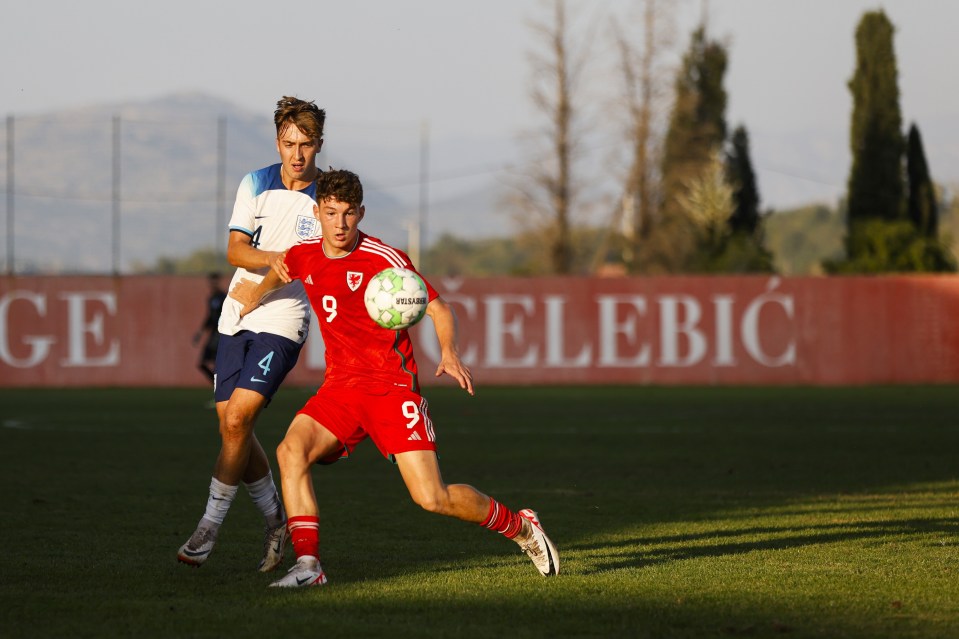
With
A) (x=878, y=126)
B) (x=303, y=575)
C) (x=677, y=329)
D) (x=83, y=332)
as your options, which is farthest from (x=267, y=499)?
(x=878, y=126)

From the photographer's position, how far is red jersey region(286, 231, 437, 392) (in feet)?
24.9

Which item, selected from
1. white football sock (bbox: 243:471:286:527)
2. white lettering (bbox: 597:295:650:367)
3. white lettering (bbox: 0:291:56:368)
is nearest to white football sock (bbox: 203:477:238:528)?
white football sock (bbox: 243:471:286:527)

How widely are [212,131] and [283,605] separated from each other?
3385cm

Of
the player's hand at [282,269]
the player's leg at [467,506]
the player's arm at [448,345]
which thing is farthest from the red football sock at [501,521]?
the player's hand at [282,269]

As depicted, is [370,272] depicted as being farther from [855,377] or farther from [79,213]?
[79,213]

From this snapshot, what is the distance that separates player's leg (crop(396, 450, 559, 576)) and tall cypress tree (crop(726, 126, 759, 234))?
49.1 meters

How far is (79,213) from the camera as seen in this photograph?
41750mm

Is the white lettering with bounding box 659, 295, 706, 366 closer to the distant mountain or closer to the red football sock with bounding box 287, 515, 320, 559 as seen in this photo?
the distant mountain

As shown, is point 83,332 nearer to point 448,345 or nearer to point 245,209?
point 245,209

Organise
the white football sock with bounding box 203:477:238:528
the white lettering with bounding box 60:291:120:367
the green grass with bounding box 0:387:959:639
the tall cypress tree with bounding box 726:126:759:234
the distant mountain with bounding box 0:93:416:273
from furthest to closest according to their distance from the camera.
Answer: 1. the tall cypress tree with bounding box 726:126:759:234
2. the distant mountain with bounding box 0:93:416:273
3. the white lettering with bounding box 60:291:120:367
4. the white football sock with bounding box 203:477:238:528
5. the green grass with bounding box 0:387:959:639

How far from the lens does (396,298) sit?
24.2 ft

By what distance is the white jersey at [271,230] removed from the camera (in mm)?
8453

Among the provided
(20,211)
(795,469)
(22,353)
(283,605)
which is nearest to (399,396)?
(283,605)

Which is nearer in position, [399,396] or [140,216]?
[399,396]
